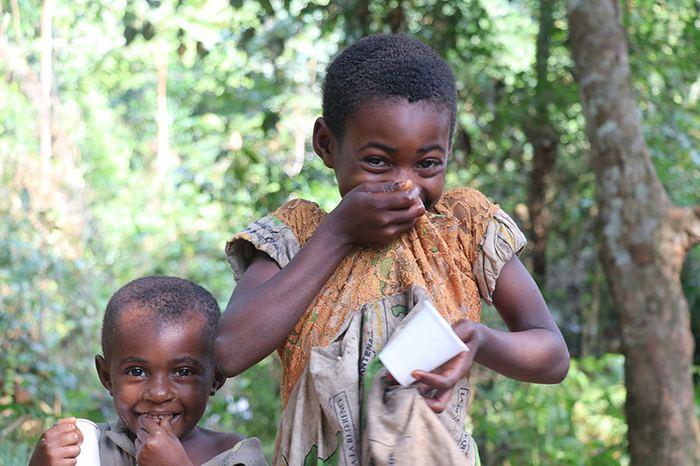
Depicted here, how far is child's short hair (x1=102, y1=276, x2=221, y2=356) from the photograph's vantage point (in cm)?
226

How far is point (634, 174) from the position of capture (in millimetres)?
4180

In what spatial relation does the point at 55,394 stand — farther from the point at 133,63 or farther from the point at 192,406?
the point at 133,63

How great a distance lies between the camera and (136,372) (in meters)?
2.21

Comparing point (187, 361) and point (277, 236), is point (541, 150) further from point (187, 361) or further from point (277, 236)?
point (277, 236)

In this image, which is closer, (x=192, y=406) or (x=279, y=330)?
(x=279, y=330)

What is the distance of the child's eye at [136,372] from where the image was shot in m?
2.21

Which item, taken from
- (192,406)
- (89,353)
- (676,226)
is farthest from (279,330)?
(89,353)

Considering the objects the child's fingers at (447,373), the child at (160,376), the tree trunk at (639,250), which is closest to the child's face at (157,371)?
the child at (160,376)

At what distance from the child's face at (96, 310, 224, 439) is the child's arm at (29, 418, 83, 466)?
152mm

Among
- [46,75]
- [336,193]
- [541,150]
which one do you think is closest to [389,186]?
[336,193]

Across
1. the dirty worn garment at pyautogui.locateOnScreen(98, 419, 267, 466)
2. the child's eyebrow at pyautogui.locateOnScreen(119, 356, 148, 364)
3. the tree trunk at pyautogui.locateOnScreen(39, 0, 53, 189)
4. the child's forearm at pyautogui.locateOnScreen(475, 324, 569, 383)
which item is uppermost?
the child's forearm at pyautogui.locateOnScreen(475, 324, 569, 383)

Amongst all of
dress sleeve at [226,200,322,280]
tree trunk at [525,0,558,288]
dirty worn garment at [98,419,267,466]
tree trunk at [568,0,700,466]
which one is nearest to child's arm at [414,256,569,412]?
dress sleeve at [226,200,322,280]

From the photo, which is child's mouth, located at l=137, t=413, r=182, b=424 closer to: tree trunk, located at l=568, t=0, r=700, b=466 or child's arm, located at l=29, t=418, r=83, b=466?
child's arm, located at l=29, t=418, r=83, b=466

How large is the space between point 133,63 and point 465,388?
10487 millimetres
